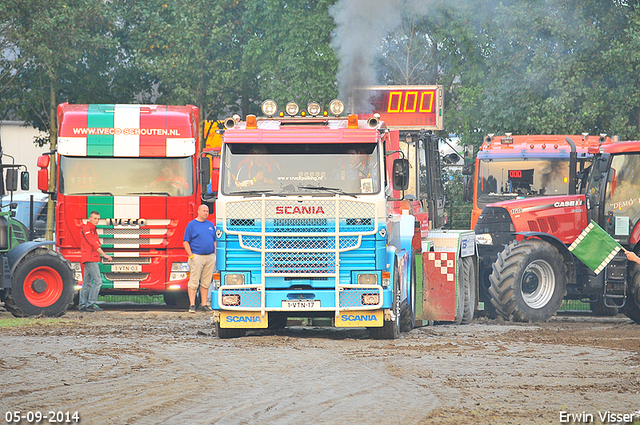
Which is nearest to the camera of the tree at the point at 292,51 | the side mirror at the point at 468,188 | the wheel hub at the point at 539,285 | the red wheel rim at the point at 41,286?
the wheel hub at the point at 539,285

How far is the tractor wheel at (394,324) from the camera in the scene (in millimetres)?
13945

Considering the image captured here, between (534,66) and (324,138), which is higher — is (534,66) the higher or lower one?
the higher one

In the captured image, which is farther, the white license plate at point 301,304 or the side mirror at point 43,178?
the side mirror at point 43,178

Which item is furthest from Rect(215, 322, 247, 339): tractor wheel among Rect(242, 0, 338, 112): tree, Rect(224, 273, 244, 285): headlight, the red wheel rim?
Rect(242, 0, 338, 112): tree

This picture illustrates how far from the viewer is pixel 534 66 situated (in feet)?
98.9

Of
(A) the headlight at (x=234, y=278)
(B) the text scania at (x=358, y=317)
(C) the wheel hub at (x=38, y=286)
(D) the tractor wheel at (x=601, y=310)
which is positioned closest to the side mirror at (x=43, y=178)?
(C) the wheel hub at (x=38, y=286)

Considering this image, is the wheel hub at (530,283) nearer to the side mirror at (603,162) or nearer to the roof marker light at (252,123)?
the side mirror at (603,162)

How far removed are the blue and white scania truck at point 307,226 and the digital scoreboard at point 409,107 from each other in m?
9.43

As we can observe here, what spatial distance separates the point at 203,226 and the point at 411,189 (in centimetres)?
422

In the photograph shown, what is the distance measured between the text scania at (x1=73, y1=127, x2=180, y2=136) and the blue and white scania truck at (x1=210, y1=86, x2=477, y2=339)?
593 cm

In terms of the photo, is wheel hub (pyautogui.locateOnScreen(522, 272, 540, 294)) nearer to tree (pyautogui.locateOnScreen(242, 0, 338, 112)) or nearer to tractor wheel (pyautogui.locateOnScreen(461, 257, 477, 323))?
tractor wheel (pyautogui.locateOnScreen(461, 257, 477, 323))

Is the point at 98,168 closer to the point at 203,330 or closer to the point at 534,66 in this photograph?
the point at 203,330

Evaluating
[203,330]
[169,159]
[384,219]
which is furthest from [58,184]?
[384,219]

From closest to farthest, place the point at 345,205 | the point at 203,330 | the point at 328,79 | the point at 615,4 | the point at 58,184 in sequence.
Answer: the point at 345,205
the point at 203,330
the point at 58,184
the point at 615,4
the point at 328,79
